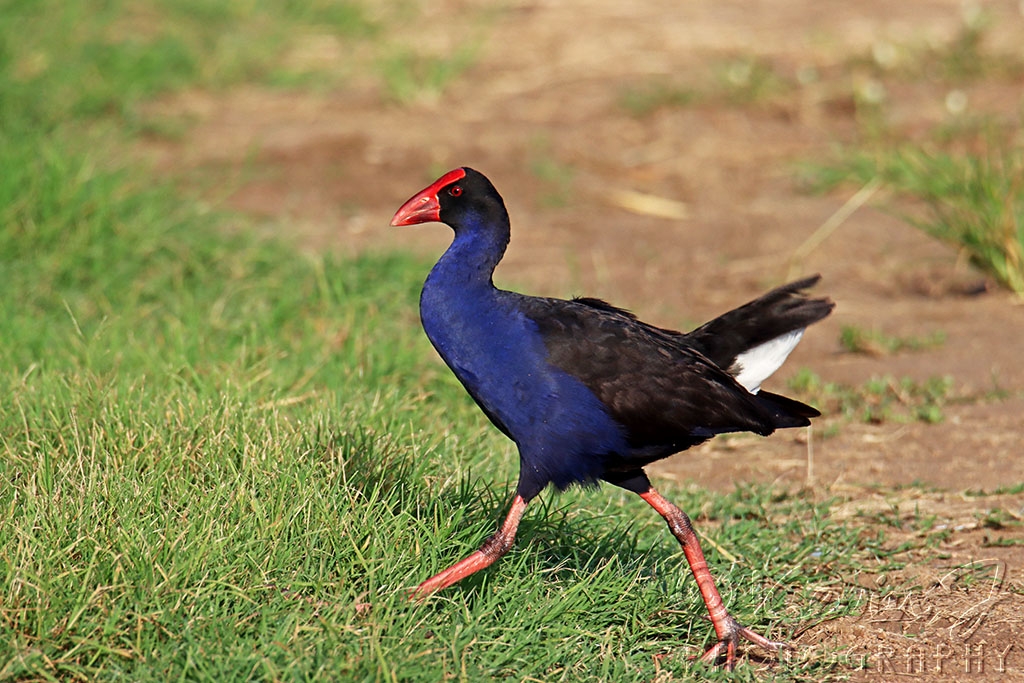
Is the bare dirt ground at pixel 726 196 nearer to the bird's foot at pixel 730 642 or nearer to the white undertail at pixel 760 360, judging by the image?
the bird's foot at pixel 730 642

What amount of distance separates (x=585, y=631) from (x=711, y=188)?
17.0 ft

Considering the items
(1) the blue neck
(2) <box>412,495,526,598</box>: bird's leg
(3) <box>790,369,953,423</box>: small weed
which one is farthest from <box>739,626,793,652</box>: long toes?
(3) <box>790,369,953,423</box>: small weed

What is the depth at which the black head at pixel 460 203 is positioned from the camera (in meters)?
3.58

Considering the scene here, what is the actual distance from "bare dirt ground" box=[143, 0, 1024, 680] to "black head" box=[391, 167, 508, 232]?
1480 mm

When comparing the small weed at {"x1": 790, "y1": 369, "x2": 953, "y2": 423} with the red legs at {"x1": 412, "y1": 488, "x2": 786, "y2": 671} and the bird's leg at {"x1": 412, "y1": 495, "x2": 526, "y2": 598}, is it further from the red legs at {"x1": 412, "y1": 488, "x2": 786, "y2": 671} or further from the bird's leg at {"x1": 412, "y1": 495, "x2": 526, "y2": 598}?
the bird's leg at {"x1": 412, "y1": 495, "x2": 526, "y2": 598}

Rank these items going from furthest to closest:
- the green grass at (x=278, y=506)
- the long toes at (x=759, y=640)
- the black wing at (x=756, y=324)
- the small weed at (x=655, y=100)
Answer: the small weed at (x=655, y=100)
the black wing at (x=756, y=324)
the long toes at (x=759, y=640)
the green grass at (x=278, y=506)

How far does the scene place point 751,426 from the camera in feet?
11.5

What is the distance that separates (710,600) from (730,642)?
0.12 m

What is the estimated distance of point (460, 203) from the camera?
3598 millimetres

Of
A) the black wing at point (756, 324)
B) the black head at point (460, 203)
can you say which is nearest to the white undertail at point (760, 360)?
the black wing at point (756, 324)

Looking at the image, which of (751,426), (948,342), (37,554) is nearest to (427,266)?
(948,342)

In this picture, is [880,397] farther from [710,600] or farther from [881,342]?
[710,600]

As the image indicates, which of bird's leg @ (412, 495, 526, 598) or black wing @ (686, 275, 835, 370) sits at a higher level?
black wing @ (686, 275, 835, 370)

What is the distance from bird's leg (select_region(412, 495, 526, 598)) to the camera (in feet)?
10.4
